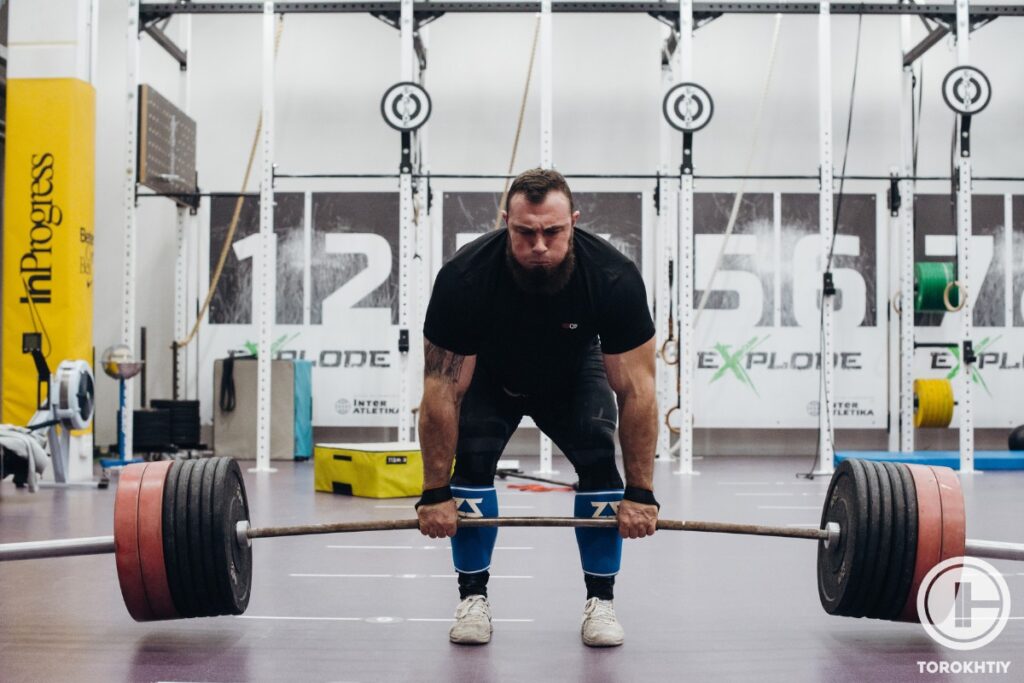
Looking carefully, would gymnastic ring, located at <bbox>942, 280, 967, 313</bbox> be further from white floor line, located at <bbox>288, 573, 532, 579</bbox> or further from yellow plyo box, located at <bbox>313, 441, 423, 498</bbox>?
white floor line, located at <bbox>288, 573, 532, 579</bbox>

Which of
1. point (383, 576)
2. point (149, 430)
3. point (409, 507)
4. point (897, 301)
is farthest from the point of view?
point (897, 301)

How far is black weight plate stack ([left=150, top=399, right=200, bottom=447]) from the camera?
6.41m

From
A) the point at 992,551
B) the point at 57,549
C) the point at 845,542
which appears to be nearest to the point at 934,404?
the point at 992,551

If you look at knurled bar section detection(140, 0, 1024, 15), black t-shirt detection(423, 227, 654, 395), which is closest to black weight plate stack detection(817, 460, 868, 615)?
black t-shirt detection(423, 227, 654, 395)

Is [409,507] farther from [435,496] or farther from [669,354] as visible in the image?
[669,354]

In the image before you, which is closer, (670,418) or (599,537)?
(599,537)

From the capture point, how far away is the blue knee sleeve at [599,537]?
220 cm

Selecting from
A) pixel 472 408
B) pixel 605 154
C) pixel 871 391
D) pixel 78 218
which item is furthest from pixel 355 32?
pixel 472 408

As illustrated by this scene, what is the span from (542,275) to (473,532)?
0.66 m

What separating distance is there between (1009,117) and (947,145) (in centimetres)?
55

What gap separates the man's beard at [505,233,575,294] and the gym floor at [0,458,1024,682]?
818 mm

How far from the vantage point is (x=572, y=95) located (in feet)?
24.7

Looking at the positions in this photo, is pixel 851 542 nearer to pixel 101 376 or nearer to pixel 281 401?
pixel 281 401

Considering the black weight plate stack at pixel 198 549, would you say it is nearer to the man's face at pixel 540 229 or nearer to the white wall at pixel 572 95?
the man's face at pixel 540 229
